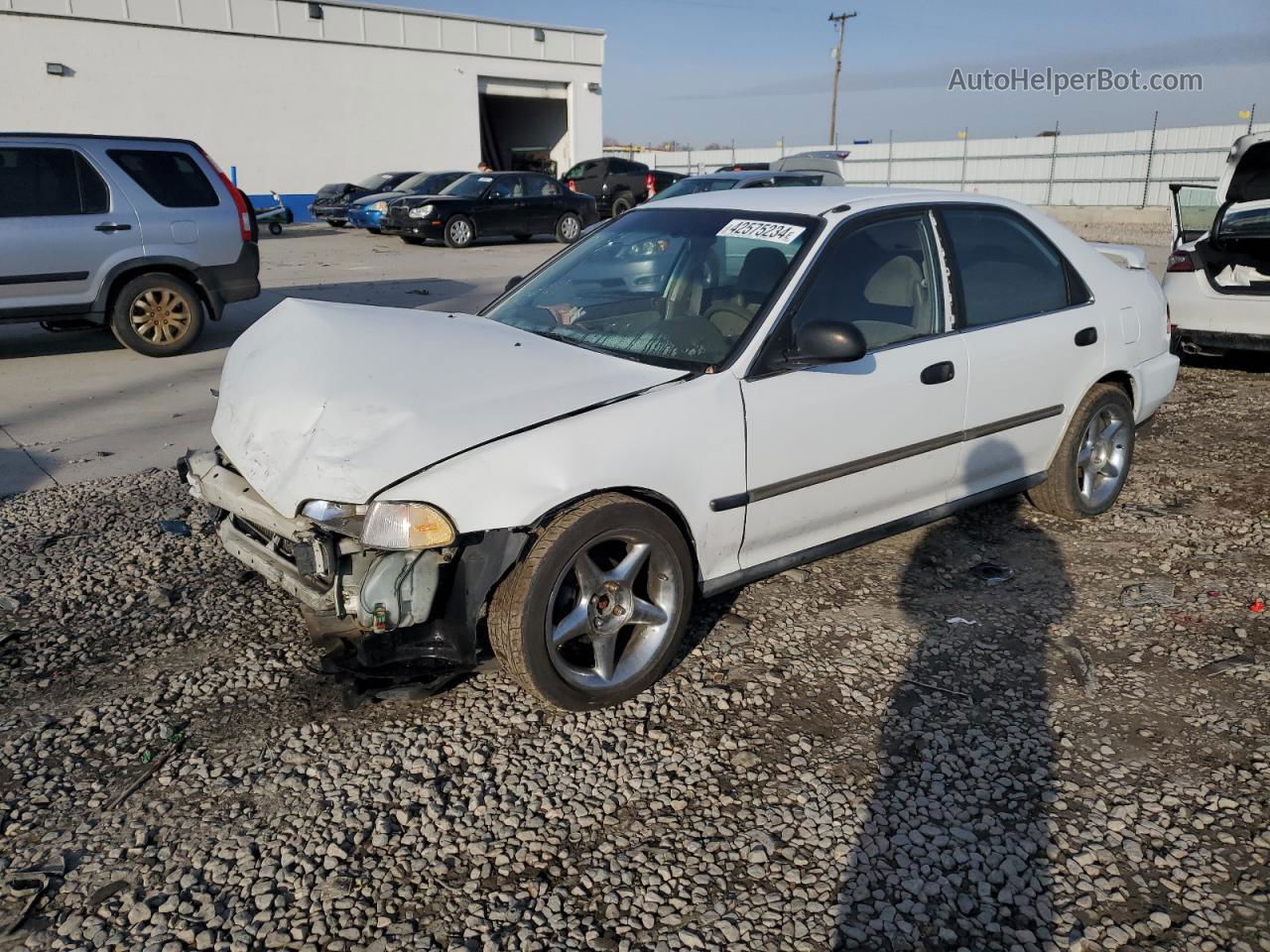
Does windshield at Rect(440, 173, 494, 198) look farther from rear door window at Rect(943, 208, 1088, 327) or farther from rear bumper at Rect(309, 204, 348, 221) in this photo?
rear door window at Rect(943, 208, 1088, 327)

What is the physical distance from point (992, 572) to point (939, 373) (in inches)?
41.4

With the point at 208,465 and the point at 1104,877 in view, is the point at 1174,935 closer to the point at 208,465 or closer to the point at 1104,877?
the point at 1104,877

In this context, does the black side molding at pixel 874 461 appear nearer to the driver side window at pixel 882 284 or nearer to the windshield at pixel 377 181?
the driver side window at pixel 882 284

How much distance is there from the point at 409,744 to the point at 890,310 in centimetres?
249

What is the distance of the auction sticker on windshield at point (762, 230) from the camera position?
3820 mm

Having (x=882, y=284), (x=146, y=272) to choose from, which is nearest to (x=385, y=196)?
(x=146, y=272)

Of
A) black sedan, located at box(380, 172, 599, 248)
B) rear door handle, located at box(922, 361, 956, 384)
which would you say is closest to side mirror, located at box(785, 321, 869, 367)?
rear door handle, located at box(922, 361, 956, 384)

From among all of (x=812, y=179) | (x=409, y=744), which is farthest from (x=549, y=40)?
(x=409, y=744)

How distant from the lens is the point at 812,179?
52.1ft

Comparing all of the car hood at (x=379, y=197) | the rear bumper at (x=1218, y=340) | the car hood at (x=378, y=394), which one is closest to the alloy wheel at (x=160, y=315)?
the car hood at (x=378, y=394)

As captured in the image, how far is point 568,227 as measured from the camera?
21641mm

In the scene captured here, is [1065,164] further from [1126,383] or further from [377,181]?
[1126,383]

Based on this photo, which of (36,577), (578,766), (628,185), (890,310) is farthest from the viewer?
(628,185)

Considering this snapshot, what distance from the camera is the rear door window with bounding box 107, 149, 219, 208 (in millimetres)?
8625
